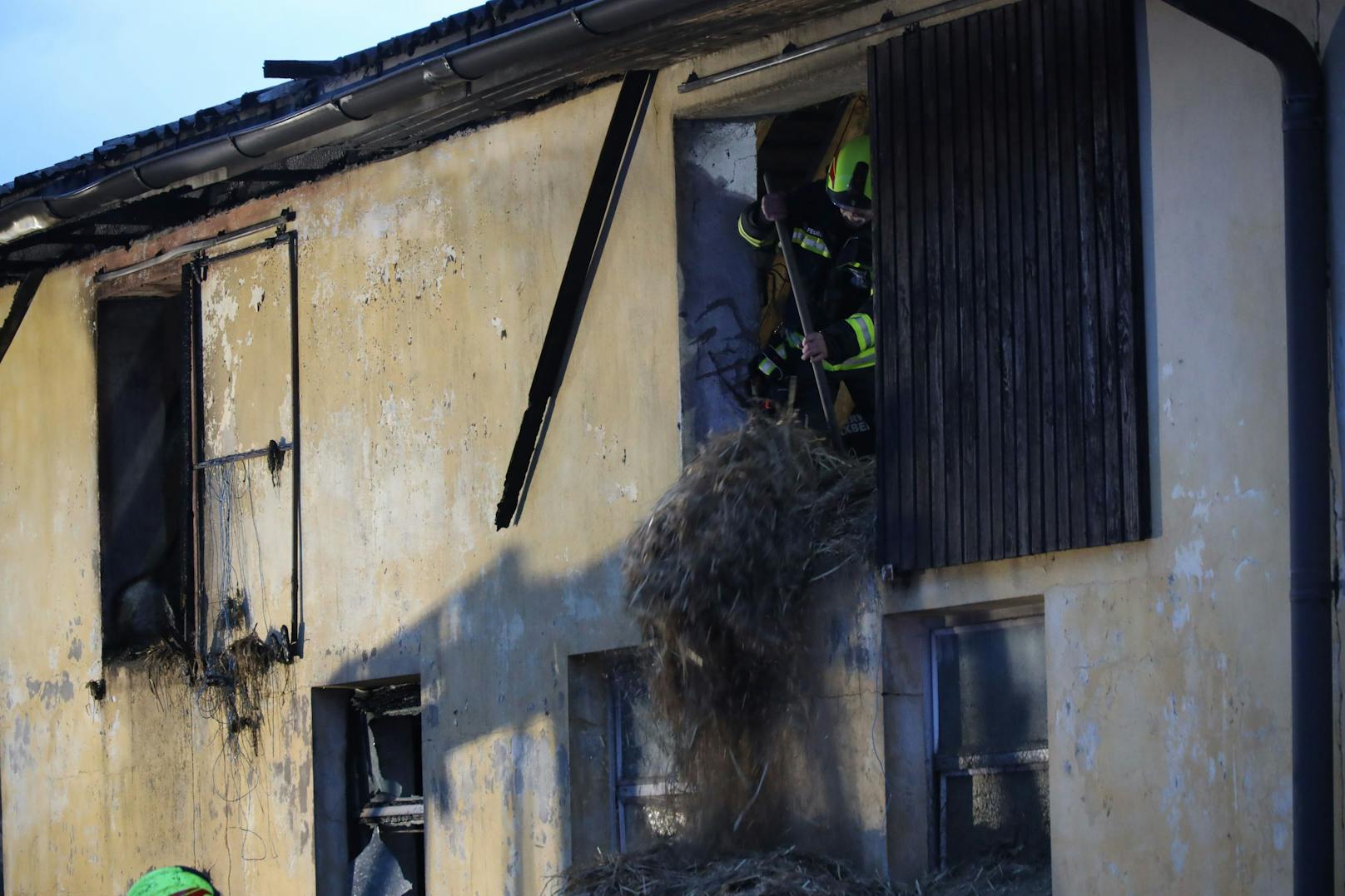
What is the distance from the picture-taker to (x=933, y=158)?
9.42 m

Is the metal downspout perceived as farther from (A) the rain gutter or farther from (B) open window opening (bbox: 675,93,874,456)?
(B) open window opening (bbox: 675,93,874,456)

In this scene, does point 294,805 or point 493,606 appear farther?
point 294,805

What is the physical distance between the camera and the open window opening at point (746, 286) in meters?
10.6

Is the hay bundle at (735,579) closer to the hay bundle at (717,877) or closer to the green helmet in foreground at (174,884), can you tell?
the hay bundle at (717,877)

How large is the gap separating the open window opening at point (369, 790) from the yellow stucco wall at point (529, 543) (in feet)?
0.54

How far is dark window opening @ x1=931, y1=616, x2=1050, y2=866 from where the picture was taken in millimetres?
9102

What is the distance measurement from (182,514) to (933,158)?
6.53 meters

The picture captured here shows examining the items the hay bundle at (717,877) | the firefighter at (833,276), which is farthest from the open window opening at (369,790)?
the firefighter at (833,276)

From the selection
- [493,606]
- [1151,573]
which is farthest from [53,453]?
[1151,573]

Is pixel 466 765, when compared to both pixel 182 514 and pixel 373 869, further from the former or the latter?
pixel 182 514

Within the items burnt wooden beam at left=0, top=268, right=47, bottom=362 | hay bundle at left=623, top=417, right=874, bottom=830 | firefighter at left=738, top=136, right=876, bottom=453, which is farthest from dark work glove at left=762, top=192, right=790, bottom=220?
burnt wooden beam at left=0, top=268, right=47, bottom=362

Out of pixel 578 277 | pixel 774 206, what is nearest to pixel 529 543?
pixel 578 277

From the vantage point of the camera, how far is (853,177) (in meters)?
10.6

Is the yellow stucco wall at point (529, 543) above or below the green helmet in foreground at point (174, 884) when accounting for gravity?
above
